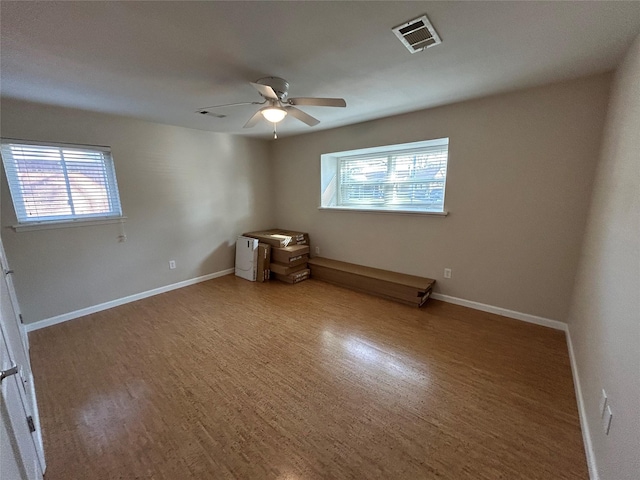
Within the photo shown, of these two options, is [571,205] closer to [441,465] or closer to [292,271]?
[441,465]

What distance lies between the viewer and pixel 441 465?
1324 millimetres

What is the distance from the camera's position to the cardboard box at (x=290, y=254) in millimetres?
3930

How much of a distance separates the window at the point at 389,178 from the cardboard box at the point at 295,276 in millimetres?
1157

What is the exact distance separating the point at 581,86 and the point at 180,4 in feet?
9.85

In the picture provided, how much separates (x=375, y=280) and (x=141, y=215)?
3.15 metres

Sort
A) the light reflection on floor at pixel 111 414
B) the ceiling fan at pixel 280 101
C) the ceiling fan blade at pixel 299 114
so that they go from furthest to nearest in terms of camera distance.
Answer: the ceiling fan blade at pixel 299 114
the ceiling fan at pixel 280 101
the light reflection on floor at pixel 111 414

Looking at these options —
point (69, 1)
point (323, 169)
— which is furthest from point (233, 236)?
point (69, 1)

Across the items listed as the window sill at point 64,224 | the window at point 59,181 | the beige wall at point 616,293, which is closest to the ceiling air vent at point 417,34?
the beige wall at point 616,293

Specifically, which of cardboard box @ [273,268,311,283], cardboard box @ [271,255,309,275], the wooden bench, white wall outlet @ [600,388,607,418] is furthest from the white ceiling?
cardboard box @ [273,268,311,283]

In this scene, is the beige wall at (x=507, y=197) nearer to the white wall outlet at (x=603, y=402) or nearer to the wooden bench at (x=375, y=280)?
the wooden bench at (x=375, y=280)

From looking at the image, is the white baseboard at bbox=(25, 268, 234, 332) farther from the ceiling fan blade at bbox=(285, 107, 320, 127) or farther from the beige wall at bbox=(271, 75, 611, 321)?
the ceiling fan blade at bbox=(285, 107, 320, 127)

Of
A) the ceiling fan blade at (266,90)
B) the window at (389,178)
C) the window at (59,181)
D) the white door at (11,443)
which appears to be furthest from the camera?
the window at (389,178)

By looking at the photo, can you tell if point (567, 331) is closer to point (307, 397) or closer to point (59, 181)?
point (307, 397)

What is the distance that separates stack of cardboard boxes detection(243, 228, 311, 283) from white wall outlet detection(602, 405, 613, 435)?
10.6 feet
